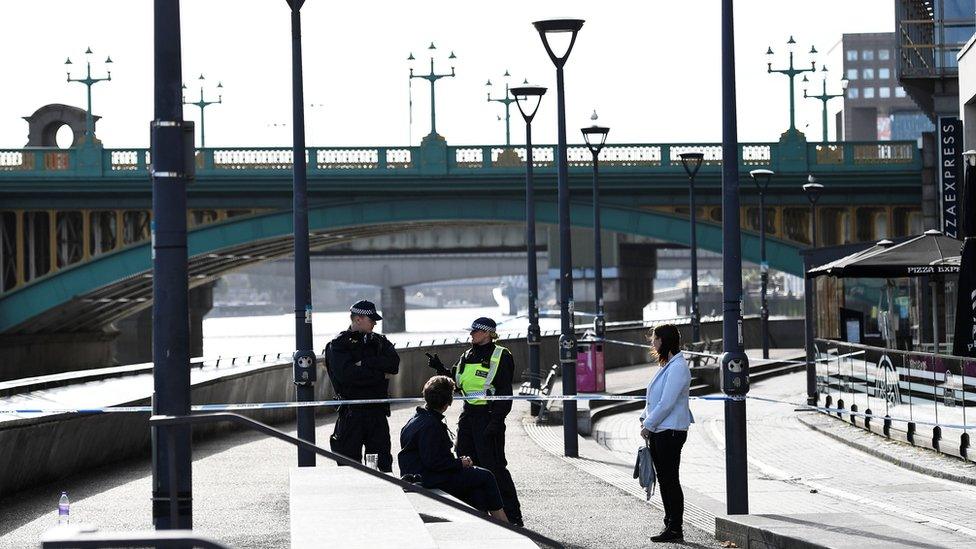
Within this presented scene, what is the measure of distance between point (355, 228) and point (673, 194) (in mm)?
9797

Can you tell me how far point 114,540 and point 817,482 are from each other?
1191 cm

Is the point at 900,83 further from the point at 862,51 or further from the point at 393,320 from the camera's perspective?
the point at 862,51

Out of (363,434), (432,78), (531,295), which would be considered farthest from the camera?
(432,78)

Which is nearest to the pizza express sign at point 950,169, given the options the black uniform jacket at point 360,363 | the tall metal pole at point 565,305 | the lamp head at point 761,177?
the lamp head at point 761,177

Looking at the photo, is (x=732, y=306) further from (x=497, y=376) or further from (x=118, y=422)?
(x=118, y=422)

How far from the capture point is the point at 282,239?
50781 mm

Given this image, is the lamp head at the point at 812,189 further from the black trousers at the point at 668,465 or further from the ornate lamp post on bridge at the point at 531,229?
the black trousers at the point at 668,465

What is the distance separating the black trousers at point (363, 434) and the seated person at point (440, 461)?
2.23m

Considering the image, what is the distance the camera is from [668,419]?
11.1m

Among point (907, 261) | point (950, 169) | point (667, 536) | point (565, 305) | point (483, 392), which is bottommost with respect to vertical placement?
point (667, 536)

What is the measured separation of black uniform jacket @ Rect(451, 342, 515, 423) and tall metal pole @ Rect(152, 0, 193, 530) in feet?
13.0

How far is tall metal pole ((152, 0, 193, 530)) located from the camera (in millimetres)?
7961

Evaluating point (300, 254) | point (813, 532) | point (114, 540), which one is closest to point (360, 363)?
point (300, 254)

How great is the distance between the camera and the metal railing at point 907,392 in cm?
1712
